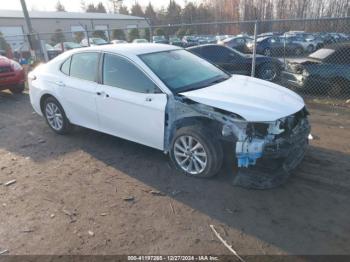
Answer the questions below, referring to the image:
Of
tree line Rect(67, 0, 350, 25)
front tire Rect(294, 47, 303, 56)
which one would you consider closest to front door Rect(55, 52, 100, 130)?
front tire Rect(294, 47, 303, 56)

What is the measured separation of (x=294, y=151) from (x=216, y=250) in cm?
169

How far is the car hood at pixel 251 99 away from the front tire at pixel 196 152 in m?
0.42

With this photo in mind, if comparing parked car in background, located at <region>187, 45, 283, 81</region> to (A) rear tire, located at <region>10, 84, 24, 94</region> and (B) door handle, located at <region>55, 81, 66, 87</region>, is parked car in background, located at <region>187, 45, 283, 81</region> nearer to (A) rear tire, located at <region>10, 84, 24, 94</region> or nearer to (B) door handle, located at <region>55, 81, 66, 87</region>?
(B) door handle, located at <region>55, 81, 66, 87</region>

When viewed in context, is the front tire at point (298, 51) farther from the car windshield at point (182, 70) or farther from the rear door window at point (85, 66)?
the rear door window at point (85, 66)

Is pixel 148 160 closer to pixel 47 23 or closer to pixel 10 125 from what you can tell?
pixel 10 125

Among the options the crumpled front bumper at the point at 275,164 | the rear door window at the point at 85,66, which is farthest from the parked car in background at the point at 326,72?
the rear door window at the point at 85,66

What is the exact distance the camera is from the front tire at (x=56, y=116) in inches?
220

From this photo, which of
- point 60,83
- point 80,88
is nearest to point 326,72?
point 80,88

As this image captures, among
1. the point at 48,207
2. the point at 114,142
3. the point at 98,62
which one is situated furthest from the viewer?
the point at 114,142

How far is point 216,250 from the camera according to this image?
2.80 metres

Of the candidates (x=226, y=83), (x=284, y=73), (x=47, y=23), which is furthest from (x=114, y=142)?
(x=47, y=23)

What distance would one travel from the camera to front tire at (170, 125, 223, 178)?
374cm

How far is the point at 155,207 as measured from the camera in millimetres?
3514

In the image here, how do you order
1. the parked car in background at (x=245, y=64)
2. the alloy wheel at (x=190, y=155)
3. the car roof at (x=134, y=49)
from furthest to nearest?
the parked car in background at (x=245, y=64)
the car roof at (x=134, y=49)
the alloy wheel at (x=190, y=155)
